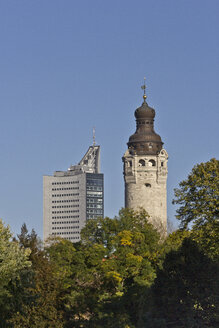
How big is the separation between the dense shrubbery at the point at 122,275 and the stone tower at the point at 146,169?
216 ft

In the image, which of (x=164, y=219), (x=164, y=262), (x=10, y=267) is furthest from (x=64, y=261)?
(x=164, y=219)

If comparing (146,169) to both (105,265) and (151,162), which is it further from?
(105,265)

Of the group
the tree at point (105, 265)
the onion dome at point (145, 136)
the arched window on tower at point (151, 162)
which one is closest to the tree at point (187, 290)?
the tree at point (105, 265)

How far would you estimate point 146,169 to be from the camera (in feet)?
536

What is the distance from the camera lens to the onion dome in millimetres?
166625

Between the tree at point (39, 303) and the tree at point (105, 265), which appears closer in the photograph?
the tree at point (39, 303)

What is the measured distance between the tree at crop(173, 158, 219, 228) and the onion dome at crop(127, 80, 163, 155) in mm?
95880

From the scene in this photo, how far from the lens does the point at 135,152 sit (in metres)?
165

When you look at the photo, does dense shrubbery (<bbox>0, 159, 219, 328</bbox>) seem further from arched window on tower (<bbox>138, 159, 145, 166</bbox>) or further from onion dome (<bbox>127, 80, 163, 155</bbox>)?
onion dome (<bbox>127, 80, 163, 155</bbox>)

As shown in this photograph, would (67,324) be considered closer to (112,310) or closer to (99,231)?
(112,310)

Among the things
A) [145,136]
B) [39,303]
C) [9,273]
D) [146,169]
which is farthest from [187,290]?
[145,136]

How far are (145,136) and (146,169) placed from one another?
7196mm

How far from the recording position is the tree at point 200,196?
217ft

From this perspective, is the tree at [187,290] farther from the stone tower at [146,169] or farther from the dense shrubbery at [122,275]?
the stone tower at [146,169]
